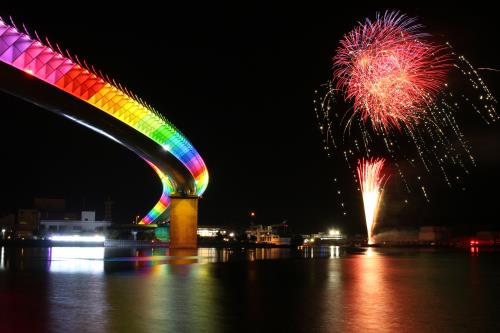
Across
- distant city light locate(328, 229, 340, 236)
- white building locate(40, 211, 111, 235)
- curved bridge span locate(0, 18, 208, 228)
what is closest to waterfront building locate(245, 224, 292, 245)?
distant city light locate(328, 229, 340, 236)

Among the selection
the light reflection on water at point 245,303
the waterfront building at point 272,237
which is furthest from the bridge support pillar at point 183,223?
the light reflection on water at point 245,303

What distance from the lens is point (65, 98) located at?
3700 centimetres

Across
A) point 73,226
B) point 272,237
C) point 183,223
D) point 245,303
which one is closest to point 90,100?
point 183,223

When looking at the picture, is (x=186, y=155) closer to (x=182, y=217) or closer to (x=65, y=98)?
(x=182, y=217)

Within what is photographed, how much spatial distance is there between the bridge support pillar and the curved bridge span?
83cm

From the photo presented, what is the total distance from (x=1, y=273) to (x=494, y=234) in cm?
Answer: 7439

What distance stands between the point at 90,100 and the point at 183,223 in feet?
75.5

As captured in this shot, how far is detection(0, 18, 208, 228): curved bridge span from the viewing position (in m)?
31.4

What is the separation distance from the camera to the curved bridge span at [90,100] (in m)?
31.4

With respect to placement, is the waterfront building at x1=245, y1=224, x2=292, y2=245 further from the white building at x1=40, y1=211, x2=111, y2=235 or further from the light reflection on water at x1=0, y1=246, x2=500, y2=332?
the light reflection on water at x1=0, y1=246, x2=500, y2=332

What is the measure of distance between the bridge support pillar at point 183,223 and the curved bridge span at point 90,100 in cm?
83

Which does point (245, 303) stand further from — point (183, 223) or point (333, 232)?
point (333, 232)

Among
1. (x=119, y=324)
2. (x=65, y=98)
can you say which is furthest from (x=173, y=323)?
(x=65, y=98)

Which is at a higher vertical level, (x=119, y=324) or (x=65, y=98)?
(x=65, y=98)
